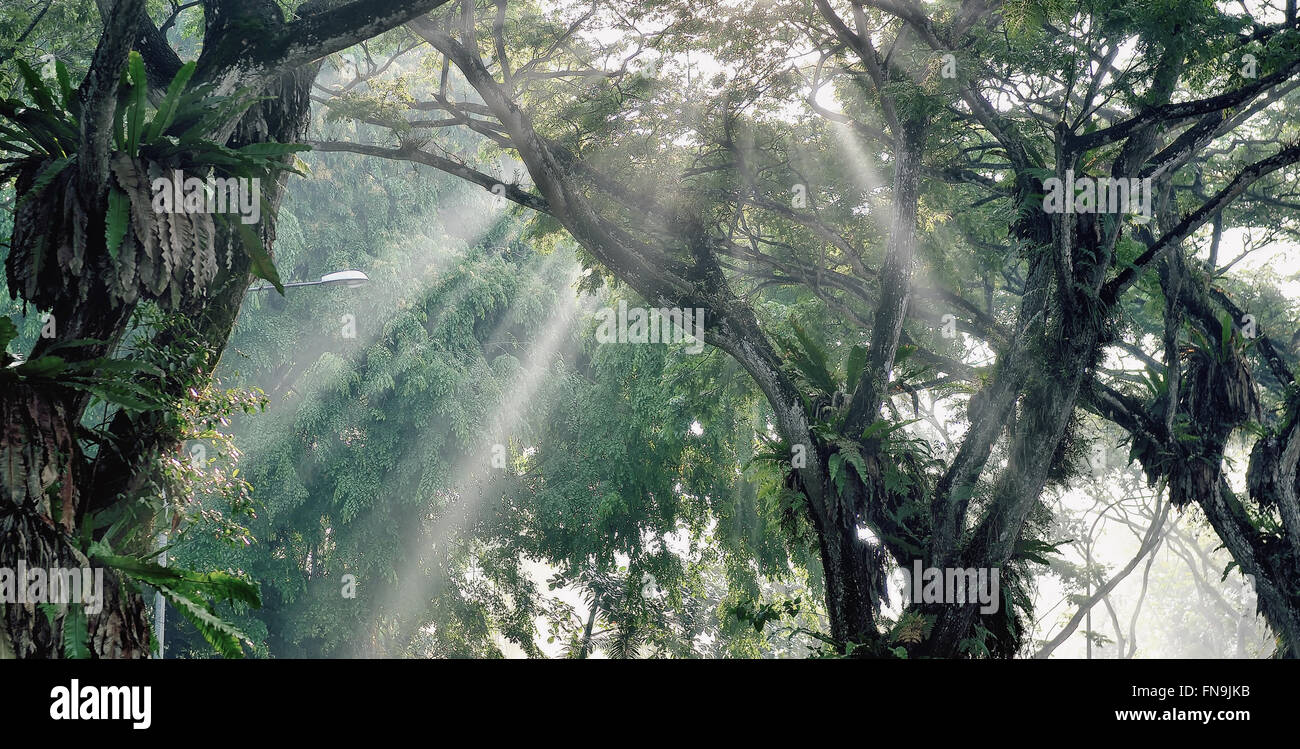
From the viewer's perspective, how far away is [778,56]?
31.4ft

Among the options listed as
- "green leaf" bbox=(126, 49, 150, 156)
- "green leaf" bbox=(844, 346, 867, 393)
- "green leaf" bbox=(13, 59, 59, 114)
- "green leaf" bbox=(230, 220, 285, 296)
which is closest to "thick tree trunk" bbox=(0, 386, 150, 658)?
"green leaf" bbox=(230, 220, 285, 296)

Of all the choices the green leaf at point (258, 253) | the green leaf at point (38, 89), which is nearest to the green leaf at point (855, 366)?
the green leaf at point (258, 253)

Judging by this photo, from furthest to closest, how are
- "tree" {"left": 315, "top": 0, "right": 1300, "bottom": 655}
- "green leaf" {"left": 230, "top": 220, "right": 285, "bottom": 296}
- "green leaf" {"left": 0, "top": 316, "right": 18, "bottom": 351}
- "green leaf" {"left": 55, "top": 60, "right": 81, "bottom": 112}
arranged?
1. "tree" {"left": 315, "top": 0, "right": 1300, "bottom": 655}
2. "green leaf" {"left": 230, "top": 220, "right": 285, "bottom": 296}
3. "green leaf" {"left": 55, "top": 60, "right": 81, "bottom": 112}
4. "green leaf" {"left": 0, "top": 316, "right": 18, "bottom": 351}

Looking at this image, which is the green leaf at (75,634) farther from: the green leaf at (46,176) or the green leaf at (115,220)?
the green leaf at (46,176)

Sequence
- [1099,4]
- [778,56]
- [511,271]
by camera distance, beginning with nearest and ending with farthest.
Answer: [1099,4]
[778,56]
[511,271]

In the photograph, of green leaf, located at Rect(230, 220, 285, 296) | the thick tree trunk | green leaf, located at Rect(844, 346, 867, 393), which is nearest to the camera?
the thick tree trunk

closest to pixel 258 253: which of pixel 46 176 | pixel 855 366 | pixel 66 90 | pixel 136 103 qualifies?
pixel 136 103

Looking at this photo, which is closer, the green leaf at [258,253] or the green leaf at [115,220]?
the green leaf at [115,220]

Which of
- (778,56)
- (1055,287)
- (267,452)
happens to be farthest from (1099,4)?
(267,452)

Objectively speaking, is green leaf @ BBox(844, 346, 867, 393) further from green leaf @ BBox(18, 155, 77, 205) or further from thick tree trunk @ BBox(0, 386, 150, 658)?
green leaf @ BBox(18, 155, 77, 205)

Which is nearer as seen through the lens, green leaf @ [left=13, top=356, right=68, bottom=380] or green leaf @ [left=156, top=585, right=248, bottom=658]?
green leaf @ [left=156, top=585, right=248, bottom=658]

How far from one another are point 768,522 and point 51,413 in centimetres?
1214

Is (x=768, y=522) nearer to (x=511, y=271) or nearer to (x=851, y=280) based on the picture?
(x=851, y=280)

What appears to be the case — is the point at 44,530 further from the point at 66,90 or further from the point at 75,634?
the point at 66,90
